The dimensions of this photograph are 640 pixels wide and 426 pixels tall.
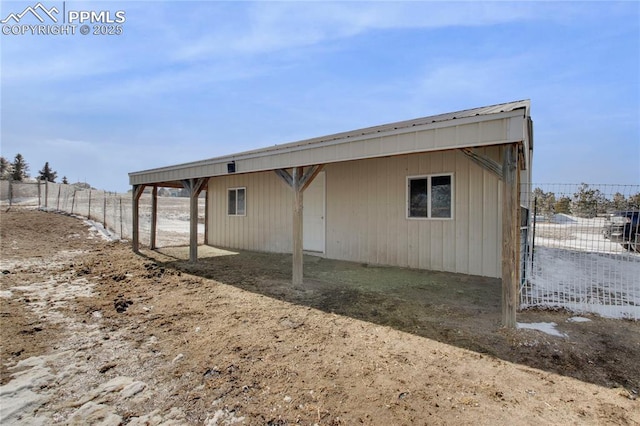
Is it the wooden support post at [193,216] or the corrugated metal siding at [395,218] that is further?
the wooden support post at [193,216]

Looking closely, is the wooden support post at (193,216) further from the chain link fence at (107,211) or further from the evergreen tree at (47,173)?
the evergreen tree at (47,173)

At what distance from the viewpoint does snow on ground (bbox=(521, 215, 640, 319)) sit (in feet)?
12.7

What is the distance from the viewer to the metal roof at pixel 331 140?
3.30 meters

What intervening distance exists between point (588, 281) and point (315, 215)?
212 inches

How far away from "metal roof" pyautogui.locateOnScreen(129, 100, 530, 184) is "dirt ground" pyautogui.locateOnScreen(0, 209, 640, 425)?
6.90 feet

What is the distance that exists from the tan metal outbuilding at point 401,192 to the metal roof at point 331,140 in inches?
0.7

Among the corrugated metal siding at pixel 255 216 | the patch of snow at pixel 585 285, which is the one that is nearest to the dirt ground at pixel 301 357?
the patch of snow at pixel 585 285

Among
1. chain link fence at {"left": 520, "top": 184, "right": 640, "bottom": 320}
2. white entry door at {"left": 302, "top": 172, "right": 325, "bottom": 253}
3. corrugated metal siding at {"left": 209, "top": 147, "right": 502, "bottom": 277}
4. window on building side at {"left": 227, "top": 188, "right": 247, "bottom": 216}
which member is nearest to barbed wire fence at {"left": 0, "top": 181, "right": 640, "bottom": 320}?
chain link fence at {"left": 520, "top": 184, "right": 640, "bottom": 320}

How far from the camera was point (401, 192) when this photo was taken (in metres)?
6.31

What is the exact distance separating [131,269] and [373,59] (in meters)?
7.66

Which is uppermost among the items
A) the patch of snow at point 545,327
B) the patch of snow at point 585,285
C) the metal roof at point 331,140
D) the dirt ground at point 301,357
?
the metal roof at point 331,140

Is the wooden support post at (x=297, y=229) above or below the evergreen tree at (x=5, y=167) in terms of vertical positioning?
→ below

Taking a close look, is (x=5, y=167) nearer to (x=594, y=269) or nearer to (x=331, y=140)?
(x=331, y=140)

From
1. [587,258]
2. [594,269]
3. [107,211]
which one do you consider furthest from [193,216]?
[587,258]
